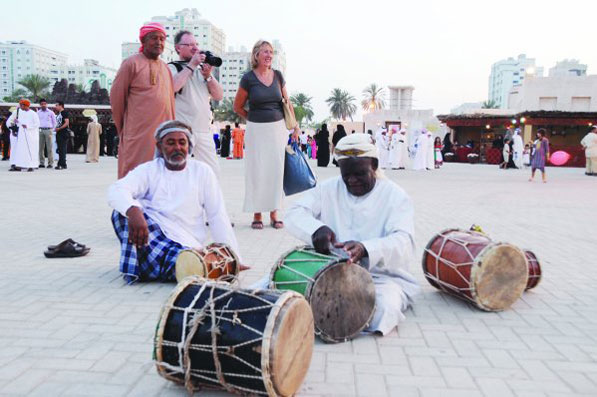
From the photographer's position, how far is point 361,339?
304 cm

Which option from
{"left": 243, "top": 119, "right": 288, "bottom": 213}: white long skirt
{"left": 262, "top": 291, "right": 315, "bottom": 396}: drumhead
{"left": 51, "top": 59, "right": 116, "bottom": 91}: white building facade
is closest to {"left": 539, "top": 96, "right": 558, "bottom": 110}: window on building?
{"left": 243, "top": 119, "right": 288, "bottom": 213}: white long skirt

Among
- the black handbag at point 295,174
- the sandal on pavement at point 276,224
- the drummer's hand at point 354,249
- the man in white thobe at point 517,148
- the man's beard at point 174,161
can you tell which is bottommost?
the sandal on pavement at point 276,224

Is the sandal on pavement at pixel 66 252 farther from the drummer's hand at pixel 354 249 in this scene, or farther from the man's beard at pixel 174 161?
the drummer's hand at pixel 354 249

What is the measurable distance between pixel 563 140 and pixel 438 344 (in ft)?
101

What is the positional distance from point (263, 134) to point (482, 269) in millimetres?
3428

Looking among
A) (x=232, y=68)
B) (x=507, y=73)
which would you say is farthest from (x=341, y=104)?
(x=507, y=73)

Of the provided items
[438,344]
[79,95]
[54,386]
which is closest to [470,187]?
[438,344]

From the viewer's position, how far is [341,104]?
8856 centimetres

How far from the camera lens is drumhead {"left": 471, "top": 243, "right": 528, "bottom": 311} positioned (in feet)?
11.2

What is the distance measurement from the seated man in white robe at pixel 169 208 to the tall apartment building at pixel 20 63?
165493mm

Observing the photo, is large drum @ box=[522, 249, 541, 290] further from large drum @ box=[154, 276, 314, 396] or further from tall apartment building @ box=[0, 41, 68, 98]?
tall apartment building @ box=[0, 41, 68, 98]

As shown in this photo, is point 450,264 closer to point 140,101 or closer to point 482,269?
point 482,269

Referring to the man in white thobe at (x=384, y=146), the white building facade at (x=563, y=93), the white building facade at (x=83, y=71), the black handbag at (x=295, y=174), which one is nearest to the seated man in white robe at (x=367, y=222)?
the black handbag at (x=295, y=174)

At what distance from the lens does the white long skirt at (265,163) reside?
6.23 metres
